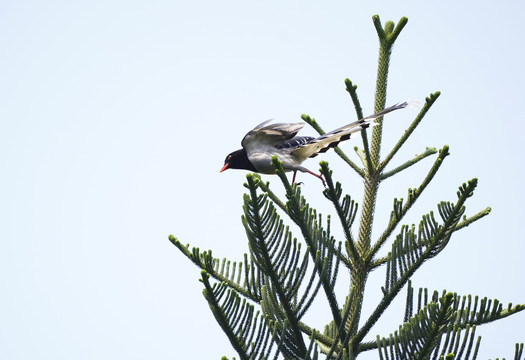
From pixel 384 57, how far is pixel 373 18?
279 millimetres

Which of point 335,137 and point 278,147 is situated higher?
point 278,147

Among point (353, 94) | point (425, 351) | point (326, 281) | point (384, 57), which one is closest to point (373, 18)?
point (384, 57)

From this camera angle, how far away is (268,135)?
6062mm

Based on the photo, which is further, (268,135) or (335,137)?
(268,135)

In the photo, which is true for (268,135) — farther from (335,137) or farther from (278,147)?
(335,137)

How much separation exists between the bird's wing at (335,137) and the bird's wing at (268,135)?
0.16 metres

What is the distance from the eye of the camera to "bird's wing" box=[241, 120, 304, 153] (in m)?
5.98

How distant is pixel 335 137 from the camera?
211 inches

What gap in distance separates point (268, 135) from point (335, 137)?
2.77 ft

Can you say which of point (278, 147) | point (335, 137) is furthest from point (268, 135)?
point (335, 137)

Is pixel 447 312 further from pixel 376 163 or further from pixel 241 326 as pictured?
pixel 376 163

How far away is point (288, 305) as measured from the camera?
13.9 ft

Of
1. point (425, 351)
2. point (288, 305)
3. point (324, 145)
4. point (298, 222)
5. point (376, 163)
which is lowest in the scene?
point (425, 351)

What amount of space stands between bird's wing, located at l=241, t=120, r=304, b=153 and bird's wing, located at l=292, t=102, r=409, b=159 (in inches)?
6.2
